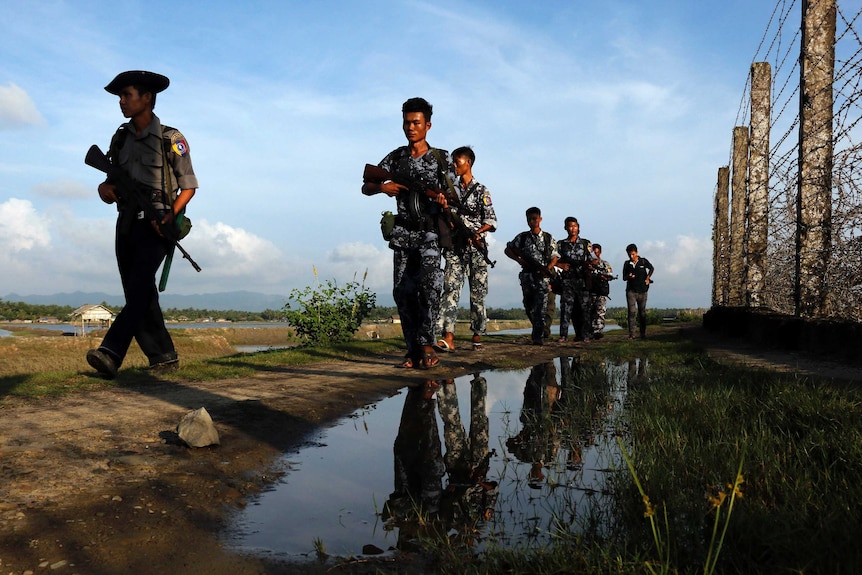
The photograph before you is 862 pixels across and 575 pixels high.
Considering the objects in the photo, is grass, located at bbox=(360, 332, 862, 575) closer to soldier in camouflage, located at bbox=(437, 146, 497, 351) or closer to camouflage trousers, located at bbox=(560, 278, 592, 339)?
soldier in camouflage, located at bbox=(437, 146, 497, 351)

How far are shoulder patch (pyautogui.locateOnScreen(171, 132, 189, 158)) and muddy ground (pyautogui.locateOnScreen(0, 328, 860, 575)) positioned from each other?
202cm

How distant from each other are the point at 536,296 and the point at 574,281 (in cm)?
195

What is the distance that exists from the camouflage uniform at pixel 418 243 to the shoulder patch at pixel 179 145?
204 centimetres

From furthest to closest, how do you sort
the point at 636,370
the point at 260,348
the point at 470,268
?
the point at 260,348 → the point at 470,268 → the point at 636,370

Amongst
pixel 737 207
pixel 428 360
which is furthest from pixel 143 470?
pixel 737 207

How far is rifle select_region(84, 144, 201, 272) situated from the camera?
543cm

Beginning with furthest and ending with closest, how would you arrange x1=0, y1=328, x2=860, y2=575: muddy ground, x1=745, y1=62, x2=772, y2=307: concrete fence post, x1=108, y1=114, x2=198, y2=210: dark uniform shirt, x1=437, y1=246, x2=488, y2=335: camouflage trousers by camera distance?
x1=745, y1=62, x2=772, y2=307: concrete fence post → x1=437, y1=246, x2=488, y2=335: camouflage trousers → x1=108, y1=114, x2=198, y2=210: dark uniform shirt → x1=0, y1=328, x2=860, y2=575: muddy ground

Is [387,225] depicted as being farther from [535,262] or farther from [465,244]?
[535,262]

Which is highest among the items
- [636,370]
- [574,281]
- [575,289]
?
[574,281]

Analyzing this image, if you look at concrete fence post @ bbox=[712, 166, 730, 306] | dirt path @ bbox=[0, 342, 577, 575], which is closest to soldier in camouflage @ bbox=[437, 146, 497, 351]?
dirt path @ bbox=[0, 342, 577, 575]

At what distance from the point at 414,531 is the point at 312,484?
0.76m

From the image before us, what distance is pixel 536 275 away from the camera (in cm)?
1223

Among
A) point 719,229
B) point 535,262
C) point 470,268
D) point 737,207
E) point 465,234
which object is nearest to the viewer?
point 465,234

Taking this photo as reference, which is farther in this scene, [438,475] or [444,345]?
[444,345]
